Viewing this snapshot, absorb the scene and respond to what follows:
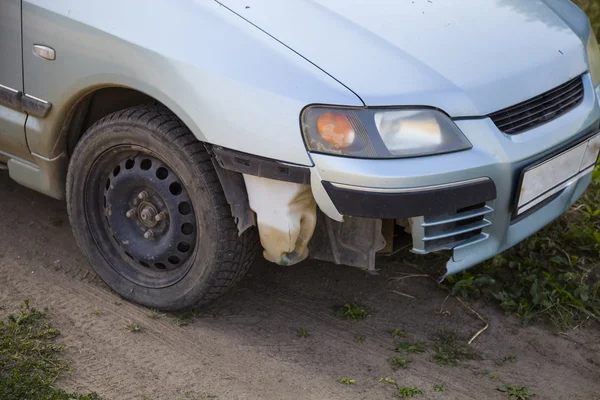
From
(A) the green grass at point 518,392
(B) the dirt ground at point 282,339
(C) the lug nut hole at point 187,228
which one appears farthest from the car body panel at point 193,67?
(A) the green grass at point 518,392

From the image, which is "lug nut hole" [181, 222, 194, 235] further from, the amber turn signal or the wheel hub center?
the amber turn signal

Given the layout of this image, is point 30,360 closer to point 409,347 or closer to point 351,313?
point 351,313

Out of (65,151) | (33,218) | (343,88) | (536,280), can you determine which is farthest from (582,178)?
(33,218)

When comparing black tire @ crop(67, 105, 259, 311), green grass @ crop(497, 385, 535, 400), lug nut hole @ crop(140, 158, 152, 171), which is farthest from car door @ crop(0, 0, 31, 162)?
green grass @ crop(497, 385, 535, 400)

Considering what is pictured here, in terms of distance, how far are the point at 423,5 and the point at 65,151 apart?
1.59 meters

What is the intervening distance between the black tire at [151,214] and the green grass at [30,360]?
36cm

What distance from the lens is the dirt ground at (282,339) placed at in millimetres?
3020

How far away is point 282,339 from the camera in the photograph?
331cm

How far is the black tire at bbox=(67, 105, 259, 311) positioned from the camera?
10.1ft

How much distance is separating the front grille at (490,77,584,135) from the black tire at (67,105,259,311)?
102 cm

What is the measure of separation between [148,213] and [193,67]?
0.71m

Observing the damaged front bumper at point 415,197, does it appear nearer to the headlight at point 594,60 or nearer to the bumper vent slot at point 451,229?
the bumper vent slot at point 451,229

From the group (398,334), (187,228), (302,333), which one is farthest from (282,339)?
(187,228)

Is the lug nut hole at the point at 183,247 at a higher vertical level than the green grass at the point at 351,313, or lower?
higher
